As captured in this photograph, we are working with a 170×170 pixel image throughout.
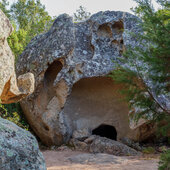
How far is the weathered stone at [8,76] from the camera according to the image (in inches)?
188

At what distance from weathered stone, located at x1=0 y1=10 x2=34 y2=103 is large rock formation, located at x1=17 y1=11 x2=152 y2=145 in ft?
9.34

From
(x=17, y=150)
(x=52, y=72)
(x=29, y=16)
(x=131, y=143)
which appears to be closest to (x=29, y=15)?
(x=29, y=16)

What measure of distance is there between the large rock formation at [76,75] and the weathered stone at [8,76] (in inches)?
112

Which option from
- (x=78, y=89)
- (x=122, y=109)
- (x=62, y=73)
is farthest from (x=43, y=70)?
(x=122, y=109)

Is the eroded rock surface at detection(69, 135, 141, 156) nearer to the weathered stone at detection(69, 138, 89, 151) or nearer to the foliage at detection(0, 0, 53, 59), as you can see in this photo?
the weathered stone at detection(69, 138, 89, 151)

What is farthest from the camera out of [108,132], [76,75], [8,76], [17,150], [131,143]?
[108,132]

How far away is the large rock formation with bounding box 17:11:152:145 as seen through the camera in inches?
348

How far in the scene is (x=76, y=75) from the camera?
8.88m

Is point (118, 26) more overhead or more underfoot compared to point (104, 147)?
more overhead

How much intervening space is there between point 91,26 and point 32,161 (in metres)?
8.51

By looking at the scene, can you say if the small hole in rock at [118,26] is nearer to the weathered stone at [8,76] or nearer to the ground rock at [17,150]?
the weathered stone at [8,76]

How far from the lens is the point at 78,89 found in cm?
1014

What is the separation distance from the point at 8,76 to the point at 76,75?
4061mm

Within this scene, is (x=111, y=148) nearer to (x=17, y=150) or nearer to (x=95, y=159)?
(x=95, y=159)
